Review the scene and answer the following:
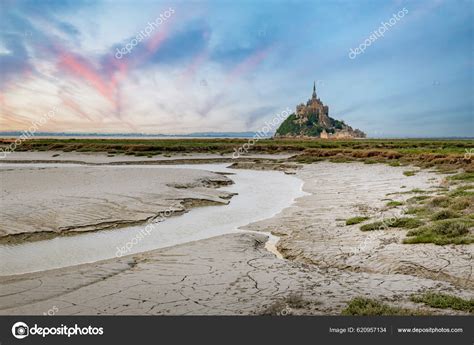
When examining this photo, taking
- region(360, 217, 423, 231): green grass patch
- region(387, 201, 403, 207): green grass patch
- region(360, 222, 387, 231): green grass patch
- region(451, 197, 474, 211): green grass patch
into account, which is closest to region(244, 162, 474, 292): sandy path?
region(360, 222, 387, 231): green grass patch

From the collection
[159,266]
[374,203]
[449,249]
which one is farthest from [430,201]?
[159,266]

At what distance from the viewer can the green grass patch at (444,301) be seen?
7371mm

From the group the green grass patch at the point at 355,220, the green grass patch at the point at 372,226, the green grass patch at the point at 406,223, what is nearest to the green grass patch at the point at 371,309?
the green grass patch at the point at 372,226

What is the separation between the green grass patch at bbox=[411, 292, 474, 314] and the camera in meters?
7.37

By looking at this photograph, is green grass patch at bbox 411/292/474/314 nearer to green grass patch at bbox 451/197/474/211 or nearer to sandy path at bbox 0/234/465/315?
sandy path at bbox 0/234/465/315

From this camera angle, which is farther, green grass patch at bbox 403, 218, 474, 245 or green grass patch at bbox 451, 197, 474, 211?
green grass patch at bbox 451, 197, 474, 211

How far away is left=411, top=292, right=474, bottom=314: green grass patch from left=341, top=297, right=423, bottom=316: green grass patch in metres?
0.67

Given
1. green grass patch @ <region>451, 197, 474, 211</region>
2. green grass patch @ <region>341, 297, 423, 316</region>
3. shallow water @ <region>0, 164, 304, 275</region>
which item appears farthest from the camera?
green grass patch @ <region>451, 197, 474, 211</region>

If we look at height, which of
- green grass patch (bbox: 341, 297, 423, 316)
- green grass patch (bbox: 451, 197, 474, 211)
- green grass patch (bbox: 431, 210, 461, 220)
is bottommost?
green grass patch (bbox: 341, 297, 423, 316)

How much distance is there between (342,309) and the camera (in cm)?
765

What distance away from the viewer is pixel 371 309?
726cm

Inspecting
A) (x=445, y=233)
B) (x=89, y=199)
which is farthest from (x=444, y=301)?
(x=89, y=199)

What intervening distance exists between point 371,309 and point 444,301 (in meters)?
1.68
